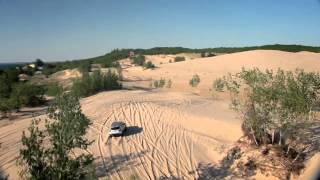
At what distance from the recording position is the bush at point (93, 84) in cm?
4209

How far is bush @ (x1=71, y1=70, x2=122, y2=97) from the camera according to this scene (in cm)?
4209

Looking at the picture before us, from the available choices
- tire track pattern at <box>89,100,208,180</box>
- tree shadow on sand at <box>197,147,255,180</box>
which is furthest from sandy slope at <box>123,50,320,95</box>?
tree shadow on sand at <box>197,147,255,180</box>

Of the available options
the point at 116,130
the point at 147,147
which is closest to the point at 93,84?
the point at 116,130

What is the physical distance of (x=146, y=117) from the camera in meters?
27.1

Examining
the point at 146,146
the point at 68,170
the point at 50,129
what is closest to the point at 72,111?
the point at 50,129

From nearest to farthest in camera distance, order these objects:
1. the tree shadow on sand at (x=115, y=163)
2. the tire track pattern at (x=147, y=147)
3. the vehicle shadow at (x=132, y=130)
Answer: the tree shadow on sand at (x=115, y=163)
the tire track pattern at (x=147, y=147)
the vehicle shadow at (x=132, y=130)

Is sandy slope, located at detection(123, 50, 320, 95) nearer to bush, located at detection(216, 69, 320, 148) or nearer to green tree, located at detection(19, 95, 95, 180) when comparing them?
bush, located at detection(216, 69, 320, 148)

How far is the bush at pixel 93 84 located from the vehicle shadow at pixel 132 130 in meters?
17.6

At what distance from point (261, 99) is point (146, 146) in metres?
7.12

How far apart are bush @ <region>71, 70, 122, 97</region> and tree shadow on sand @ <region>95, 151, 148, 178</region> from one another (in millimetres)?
22528

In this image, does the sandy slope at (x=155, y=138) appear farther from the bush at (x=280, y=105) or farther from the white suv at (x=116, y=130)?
the bush at (x=280, y=105)

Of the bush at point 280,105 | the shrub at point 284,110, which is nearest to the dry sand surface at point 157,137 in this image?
the shrub at point 284,110

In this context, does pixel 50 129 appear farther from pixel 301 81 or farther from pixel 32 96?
pixel 32 96

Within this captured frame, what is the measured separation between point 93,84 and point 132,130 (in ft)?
66.1
